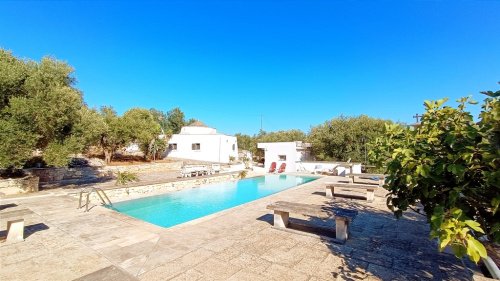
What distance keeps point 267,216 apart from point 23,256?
581 cm

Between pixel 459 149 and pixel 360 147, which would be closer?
pixel 459 149

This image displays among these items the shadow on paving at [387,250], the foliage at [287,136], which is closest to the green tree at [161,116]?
the foliage at [287,136]

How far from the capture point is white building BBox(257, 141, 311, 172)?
24.9 metres

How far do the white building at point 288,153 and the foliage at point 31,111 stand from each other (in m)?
18.2

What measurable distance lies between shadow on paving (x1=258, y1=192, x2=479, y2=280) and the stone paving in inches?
0.7

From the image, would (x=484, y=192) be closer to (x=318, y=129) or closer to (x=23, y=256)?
(x=23, y=256)

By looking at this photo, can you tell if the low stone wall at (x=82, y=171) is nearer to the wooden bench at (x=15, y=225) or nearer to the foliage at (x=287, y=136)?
the wooden bench at (x=15, y=225)

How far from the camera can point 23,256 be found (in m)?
4.81

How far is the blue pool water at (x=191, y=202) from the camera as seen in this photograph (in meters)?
10.1

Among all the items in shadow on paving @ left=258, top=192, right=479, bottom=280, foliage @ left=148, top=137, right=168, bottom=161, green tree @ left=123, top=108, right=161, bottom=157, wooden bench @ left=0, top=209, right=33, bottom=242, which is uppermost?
green tree @ left=123, top=108, right=161, bottom=157

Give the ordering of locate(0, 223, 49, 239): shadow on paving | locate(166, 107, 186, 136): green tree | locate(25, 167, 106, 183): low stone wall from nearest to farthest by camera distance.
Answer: locate(0, 223, 49, 239): shadow on paving
locate(25, 167, 106, 183): low stone wall
locate(166, 107, 186, 136): green tree

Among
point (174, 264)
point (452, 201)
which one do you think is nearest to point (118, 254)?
point (174, 264)

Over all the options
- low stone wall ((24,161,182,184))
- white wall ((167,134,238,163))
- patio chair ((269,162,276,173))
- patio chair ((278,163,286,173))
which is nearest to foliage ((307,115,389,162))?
patio chair ((278,163,286,173))

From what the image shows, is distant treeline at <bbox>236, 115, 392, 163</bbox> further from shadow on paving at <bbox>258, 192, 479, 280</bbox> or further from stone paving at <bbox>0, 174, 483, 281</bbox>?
stone paving at <bbox>0, 174, 483, 281</bbox>
